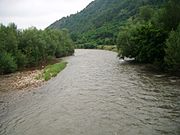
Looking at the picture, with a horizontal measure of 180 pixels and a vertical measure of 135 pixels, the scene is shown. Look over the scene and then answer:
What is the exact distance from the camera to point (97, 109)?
3134 centimetres

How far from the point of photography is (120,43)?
82.4 meters

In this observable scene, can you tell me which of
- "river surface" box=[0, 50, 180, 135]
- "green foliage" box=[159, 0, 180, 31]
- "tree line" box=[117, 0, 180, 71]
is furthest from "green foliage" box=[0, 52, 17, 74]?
"green foliage" box=[159, 0, 180, 31]

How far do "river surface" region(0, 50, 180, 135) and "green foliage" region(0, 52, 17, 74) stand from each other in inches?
834

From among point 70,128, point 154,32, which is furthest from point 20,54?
point 70,128

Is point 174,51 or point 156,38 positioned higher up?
point 156,38

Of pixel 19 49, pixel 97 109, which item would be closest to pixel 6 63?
pixel 19 49

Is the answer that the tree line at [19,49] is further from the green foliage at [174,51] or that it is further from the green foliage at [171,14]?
the green foliage at [171,14]

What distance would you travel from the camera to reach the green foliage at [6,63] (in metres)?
65.0

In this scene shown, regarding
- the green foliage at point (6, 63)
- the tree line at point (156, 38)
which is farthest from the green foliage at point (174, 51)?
the green foliage at point (6, 63)

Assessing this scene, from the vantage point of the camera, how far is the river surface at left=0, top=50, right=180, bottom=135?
82.8ft

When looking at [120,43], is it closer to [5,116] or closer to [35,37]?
[35,37]

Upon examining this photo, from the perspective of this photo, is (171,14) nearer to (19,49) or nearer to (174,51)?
(174,51)

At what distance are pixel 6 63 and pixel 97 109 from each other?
41009 millimetres

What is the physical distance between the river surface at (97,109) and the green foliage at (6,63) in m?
21.2
